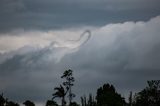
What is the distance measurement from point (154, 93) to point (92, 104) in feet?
58.7

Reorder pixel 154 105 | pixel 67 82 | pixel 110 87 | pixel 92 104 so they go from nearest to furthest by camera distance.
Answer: pixel 92 104 < pixel 154 105 < pixel 67 82 < pixel 110 87

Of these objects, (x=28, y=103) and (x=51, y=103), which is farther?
(x=28, y=103)

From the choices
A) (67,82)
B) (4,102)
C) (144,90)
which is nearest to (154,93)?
(144,90)

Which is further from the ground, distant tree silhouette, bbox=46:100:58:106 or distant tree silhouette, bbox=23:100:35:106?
distant tree silhouette, bbox=23:100:35:106

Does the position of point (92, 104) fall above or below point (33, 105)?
below

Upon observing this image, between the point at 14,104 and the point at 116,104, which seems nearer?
the point at 116,104

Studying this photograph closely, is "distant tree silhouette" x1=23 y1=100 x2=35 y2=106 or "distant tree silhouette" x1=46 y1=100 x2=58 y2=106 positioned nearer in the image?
"distant tree silhouette" x1=46 y1=100 x2=58 y2=106

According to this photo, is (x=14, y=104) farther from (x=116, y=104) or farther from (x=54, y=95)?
(x=116, y=104)

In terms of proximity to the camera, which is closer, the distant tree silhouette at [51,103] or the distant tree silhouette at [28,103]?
the distant tree silhouette at [51,103]

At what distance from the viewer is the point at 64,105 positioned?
123688mm

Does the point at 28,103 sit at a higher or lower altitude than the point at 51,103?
higher

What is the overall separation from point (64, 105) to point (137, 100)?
18142 mm

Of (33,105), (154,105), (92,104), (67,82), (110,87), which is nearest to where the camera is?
(92,104)

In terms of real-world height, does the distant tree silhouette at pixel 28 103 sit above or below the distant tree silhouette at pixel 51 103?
above
